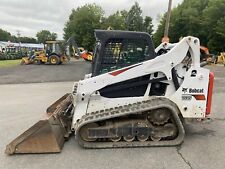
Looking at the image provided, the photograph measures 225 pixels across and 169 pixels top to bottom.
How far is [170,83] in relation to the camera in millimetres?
5410

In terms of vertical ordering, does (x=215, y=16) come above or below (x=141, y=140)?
above

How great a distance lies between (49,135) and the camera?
4.77 metres

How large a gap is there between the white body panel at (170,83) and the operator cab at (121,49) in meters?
0.27

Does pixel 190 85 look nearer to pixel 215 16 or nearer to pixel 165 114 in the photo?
pixel 165 114

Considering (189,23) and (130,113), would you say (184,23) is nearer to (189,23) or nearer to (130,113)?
(189,23)

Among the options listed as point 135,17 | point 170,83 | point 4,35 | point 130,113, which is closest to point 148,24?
point 135,17

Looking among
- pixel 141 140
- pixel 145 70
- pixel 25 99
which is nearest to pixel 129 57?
pixel 145 70

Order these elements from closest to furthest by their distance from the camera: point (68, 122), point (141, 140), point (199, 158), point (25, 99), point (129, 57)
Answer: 1. point (199, 158)
2. point (141, 140)
3. point (129, 57)
4. point (68, 122)
5. point (25, 99)

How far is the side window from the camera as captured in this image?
17.9ft

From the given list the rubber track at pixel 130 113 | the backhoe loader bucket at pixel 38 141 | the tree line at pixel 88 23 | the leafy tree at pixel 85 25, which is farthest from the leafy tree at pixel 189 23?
the backhoe loader bucket at pixel 38 141

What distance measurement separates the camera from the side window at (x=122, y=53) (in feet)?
17.9

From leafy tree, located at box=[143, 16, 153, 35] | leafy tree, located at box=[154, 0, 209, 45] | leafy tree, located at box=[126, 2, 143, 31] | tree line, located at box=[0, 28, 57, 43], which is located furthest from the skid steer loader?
tree line, located at box=[0, 28, 57, 43]

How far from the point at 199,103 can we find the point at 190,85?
0.41 metres

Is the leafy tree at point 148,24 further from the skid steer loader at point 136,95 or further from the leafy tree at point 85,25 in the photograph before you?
the skid steer loader at point 136,95
